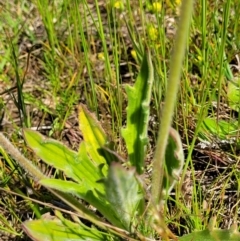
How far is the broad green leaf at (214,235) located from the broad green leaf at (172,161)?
0.13 meters

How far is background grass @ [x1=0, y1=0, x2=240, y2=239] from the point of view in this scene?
159cm

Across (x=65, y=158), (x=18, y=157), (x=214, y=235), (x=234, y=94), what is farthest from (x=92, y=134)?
(x=234, y=94)

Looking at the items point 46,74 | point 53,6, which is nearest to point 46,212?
point 46,74

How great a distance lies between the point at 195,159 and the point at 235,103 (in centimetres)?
23

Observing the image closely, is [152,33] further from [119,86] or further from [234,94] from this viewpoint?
[234,94]

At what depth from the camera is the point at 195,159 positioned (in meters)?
1.76

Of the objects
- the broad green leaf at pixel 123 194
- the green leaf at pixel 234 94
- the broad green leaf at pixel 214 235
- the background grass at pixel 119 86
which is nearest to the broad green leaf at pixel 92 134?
the background grass at pixel 119 86

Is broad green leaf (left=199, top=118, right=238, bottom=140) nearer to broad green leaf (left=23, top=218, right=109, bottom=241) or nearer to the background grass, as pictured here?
the background grass

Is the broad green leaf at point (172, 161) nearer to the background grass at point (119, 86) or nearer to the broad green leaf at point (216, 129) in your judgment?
the background grass at point (119, 86)

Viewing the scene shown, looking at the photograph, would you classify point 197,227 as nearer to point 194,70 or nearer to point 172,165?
point 172,165

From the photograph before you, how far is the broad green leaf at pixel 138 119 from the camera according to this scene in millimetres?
1420

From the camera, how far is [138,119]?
4.81 feet

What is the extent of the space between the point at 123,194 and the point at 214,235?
266 millimetres

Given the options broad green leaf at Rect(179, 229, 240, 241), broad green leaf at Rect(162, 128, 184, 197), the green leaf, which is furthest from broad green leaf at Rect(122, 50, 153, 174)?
the green leaf
